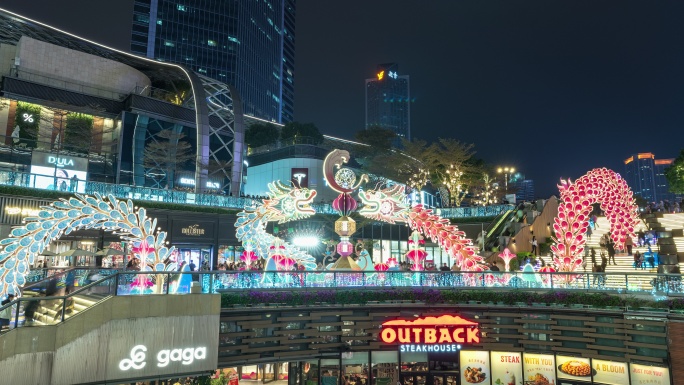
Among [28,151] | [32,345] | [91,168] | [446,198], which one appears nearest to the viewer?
[32,345]

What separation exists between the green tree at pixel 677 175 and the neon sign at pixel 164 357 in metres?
52.3

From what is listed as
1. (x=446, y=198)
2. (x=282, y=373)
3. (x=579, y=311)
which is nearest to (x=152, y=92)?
(x=446, y=198)

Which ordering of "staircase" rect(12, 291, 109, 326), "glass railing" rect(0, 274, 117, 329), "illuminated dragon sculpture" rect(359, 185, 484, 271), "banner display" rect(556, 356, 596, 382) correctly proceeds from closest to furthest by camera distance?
1. "glass railing" rect(0, 274, 117, 329)
2. "staircase" rect(12, 291, 109, 326)
3. "banner display" rect(556, 356, 596, 382)
4. "illuminated dragon sculpture" rect(359, 185, 484, 271)

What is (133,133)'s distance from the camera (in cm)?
4166

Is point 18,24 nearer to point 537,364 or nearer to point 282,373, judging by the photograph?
point 282,373

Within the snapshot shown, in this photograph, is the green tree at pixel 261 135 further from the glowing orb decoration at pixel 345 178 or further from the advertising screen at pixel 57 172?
the glowing orb decoration at pixel 345 178

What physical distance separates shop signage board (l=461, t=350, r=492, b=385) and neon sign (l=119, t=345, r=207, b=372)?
10.4 m

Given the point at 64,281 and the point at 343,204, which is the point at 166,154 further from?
the point at 64,281

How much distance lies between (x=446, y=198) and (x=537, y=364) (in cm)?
3530

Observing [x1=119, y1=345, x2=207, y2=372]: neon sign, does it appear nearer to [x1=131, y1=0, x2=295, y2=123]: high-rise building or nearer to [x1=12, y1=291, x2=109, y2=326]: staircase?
[x1=12, y1=291, x2=109, y2=326]: staircase

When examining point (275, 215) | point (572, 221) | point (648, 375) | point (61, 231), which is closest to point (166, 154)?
point (275, 215)

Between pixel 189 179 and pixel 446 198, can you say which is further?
pixel 446 198

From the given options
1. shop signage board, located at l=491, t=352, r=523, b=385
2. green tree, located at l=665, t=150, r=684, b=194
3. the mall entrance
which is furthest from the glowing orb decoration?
green tree, located at l=665, t=150, r=684, b=194

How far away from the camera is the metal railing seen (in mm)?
12516
